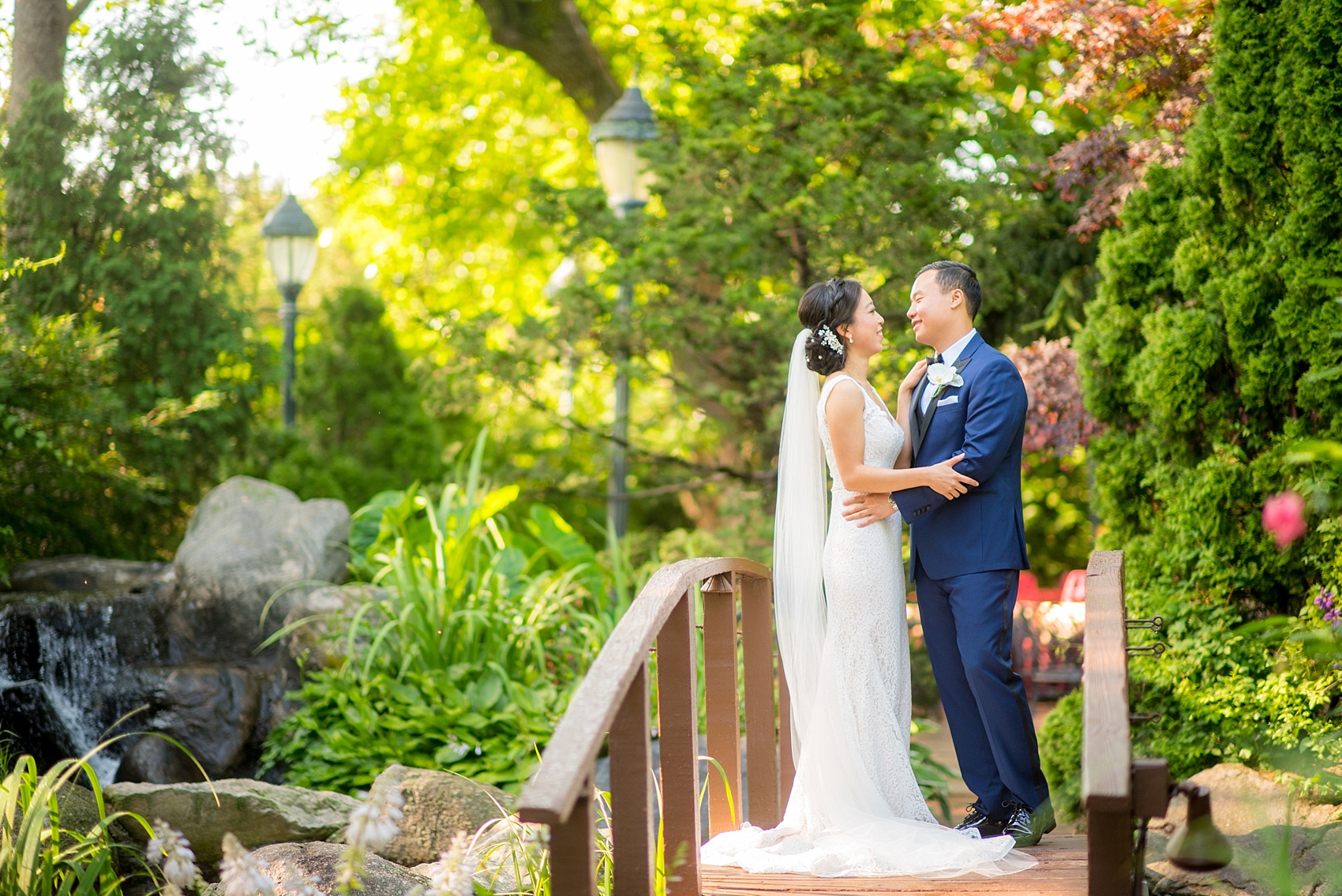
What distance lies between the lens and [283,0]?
11.0m

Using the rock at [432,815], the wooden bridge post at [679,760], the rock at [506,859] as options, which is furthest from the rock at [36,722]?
the wooden bridge post at [679,760]

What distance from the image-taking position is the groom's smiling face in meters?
4.14

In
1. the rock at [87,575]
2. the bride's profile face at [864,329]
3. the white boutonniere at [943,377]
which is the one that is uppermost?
the bride's profile face at [864,329]

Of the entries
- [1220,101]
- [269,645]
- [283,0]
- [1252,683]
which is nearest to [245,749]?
[269,645]

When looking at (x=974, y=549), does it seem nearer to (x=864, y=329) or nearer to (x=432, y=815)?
(x=864, y=329)

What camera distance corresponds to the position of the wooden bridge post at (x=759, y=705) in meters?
4.28

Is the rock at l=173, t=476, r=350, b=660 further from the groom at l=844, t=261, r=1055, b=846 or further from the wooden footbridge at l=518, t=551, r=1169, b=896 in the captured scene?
the groom at l=844, t=261, r=1055, b=846

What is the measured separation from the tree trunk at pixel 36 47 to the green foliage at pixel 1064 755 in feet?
23.6

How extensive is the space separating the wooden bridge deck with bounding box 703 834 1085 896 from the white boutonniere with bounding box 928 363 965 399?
155 cm

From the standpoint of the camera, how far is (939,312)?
4.15 meters

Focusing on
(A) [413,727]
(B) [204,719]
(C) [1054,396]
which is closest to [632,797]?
(A) [413,727]

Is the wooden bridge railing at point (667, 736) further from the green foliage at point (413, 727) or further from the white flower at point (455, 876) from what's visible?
the green foliage at point (413, 727)

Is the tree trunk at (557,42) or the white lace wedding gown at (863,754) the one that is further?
the tree trunk at (557,42)

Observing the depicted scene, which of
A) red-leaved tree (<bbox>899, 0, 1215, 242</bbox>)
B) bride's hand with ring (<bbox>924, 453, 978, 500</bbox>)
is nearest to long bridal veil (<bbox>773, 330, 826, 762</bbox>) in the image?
bride's hand with ring (<bbox>924, 453, 978, 500</bbox>)
